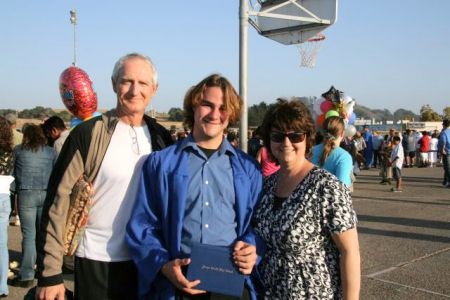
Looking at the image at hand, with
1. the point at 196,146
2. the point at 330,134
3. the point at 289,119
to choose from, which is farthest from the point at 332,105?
the point at 196,146

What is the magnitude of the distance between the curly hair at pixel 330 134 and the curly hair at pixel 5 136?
3.64m

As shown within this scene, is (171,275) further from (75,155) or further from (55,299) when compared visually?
(75,155)

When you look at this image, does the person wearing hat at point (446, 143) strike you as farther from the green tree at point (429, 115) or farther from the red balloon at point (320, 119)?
the green tree at point (429, 115)

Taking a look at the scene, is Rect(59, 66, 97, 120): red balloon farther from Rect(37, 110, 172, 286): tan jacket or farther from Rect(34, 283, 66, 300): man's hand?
Rect(34, 283, 66, 300): man's hand

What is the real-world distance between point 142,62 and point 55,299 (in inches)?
52.0

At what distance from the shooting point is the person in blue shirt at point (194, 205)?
217 centimetres

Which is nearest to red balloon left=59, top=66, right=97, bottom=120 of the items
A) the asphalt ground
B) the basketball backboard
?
the asphalt ground

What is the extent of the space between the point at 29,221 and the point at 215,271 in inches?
165

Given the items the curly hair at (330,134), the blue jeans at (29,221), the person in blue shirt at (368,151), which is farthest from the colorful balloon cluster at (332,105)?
the person in blue shirt at (368,151)

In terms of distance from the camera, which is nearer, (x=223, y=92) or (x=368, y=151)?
(x=223, y=92)

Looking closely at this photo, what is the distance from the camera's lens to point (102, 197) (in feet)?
7.71

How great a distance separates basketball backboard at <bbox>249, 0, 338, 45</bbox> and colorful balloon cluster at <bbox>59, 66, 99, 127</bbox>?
4.37 metres

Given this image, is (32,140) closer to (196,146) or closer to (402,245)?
(196,146)

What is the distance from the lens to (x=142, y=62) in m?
2.43
